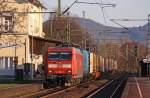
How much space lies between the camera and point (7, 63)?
241ft

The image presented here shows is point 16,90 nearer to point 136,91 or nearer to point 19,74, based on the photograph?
point 136,91

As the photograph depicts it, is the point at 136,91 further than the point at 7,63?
No

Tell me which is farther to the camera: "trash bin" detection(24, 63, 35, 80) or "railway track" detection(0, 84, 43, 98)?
"trash bin" detection(24, 63, 35, 80)

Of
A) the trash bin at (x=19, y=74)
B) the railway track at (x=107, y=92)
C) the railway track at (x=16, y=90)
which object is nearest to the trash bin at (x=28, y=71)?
the trash bin at (x=19, y=74)

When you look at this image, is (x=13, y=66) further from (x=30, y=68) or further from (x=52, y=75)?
(x=52, y=75)

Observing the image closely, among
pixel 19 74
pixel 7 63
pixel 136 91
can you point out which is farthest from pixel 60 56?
pixel 7 63

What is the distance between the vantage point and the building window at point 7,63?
7356 cm

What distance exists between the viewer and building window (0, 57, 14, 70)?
73.6 meters

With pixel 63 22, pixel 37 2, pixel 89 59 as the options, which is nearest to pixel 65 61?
A: pixel 89 59

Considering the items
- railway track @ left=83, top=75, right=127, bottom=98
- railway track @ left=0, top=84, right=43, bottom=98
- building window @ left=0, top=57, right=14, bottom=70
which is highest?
building window @ left=0, top=57, right=14, bottom=70

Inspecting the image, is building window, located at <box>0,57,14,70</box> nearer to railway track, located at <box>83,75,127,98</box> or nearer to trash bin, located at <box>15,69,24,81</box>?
trash bin, located at <box>15,69,24,81</box>

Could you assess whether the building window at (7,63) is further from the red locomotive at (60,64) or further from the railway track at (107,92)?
the red locomotive at (60,64)

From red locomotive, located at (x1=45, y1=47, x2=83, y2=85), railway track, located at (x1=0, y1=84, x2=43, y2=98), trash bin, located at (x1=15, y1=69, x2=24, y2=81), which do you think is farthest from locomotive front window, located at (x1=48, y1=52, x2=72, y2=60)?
trash bin, located at (x1=15, y1=69, x2=24, y2=81)

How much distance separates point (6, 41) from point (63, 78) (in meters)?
28.5
